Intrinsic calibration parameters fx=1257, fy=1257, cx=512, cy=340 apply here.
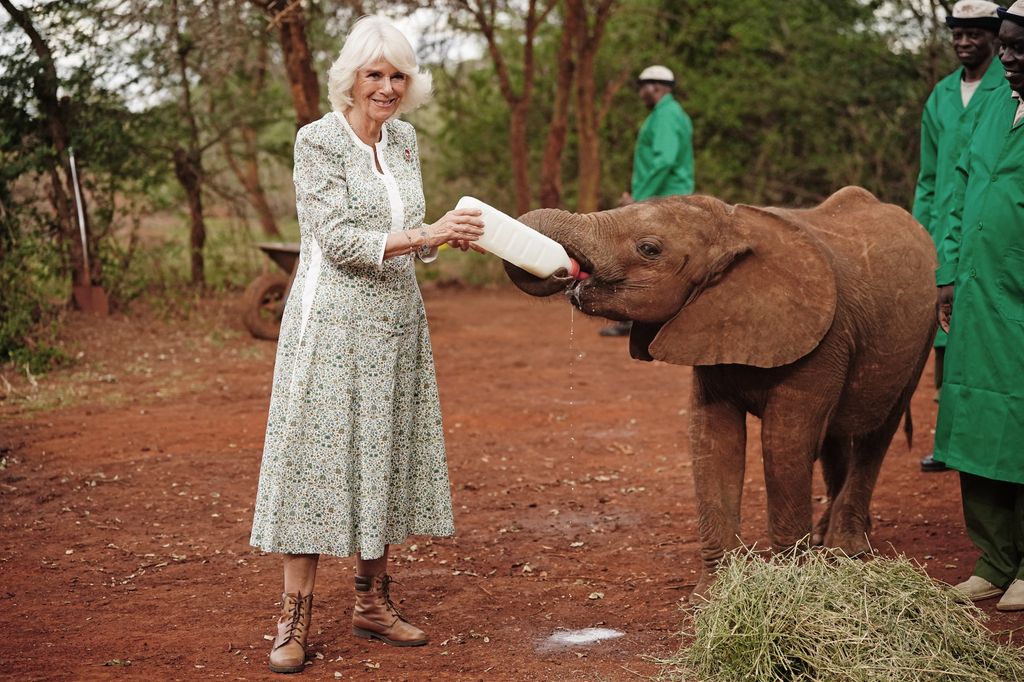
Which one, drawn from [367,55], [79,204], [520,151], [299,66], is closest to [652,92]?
[299,66]

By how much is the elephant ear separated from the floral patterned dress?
3.54 ft

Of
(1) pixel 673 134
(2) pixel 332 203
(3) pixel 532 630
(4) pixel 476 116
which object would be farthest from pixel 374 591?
(4) pixel 476 116

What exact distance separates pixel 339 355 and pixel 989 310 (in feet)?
8.49

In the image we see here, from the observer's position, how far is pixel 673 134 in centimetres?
1114

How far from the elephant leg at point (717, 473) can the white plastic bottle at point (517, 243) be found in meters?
1.07

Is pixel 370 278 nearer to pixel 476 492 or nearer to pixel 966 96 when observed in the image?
pixel 476 492

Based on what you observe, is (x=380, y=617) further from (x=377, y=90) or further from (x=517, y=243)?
(x=377, y=90)

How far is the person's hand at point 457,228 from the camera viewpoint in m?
4.43

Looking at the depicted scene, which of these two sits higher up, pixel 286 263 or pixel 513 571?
pixel 286 263

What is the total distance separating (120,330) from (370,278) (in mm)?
8220

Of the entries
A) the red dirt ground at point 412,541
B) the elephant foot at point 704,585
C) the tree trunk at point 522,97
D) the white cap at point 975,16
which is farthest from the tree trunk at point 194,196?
the elephant foot at point 704,585

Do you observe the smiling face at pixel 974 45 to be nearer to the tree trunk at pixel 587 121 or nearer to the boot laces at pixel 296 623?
the boot laces at pixel 296 623

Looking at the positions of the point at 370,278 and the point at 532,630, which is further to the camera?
the point at 532,630

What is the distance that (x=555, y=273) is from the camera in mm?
4598
